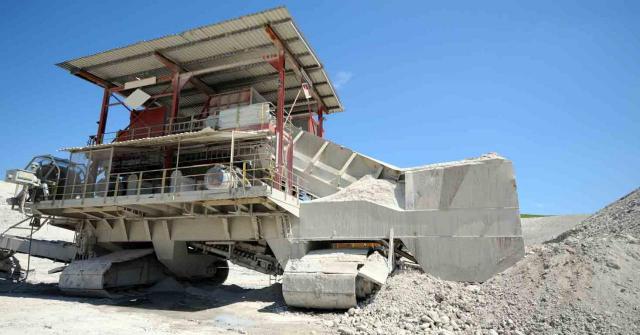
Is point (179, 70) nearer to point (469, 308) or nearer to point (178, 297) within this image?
point (178, 297)

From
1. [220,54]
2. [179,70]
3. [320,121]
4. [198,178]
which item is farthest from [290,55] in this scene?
[198,178]

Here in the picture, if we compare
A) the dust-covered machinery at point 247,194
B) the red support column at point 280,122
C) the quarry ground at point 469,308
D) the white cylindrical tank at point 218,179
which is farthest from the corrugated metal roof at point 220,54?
the quarry ground at point 469,308

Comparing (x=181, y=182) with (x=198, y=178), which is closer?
(x=181, y=182)

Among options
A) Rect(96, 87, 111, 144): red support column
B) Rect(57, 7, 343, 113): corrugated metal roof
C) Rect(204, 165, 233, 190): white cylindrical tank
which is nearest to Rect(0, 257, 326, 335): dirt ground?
Rect(204, 165, 233, 190): white cylindrical tank

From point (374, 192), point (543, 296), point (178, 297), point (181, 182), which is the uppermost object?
point (181, 182)

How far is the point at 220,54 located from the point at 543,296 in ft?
47.6

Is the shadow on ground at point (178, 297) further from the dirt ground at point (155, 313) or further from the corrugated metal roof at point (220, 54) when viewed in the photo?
the corrugated metal roof at point (220, 54)

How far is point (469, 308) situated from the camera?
9.50 metres

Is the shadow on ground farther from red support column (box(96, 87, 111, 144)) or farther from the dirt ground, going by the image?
red support column (box(96, 87, 111, 144))

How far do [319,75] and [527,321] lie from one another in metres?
13.3

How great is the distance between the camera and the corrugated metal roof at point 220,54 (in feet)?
49.5

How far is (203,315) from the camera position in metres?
11.2

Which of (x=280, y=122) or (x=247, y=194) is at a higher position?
(x=280, y=122)

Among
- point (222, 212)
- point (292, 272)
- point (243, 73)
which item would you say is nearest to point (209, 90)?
point (243, 73)
